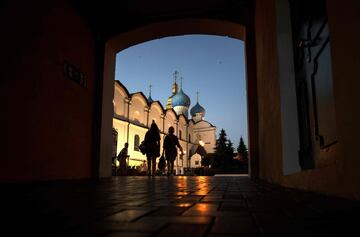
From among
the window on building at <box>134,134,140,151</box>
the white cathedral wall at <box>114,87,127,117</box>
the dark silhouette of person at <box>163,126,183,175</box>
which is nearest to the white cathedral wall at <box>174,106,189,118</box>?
the window on building at <box>134,134,140,151</box>

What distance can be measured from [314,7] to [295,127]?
1459mm

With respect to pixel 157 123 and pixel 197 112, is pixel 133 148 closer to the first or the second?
pixel 157 123

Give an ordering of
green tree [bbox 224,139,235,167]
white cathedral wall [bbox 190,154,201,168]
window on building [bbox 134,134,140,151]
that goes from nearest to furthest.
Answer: window on building [bbox 134,134,140,151]
green tree [bbox 224,139,235,167]
white cathedral wall [bbox 190,154,201,168]

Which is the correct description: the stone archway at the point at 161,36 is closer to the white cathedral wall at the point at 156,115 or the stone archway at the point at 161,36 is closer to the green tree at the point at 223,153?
the white cathedral wall at the point at 156,115

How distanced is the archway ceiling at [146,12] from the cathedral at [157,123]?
8.48 m

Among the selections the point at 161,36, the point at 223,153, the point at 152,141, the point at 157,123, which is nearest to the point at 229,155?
the point at 223,153

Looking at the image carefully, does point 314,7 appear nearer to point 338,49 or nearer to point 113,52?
point 338,49

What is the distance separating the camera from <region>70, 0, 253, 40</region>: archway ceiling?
8070 millimetres

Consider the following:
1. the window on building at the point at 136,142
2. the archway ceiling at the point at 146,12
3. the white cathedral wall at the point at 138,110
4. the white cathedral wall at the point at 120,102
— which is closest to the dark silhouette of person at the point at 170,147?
the archway ceiling at the point at 146,12

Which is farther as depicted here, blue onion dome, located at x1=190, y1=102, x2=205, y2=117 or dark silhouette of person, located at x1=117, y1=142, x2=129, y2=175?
blue onion dome, located at x1=190, y1=102, x2=205, y2=117

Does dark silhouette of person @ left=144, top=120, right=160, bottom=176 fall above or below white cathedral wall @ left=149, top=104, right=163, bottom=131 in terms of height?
below

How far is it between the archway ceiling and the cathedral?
334 inches

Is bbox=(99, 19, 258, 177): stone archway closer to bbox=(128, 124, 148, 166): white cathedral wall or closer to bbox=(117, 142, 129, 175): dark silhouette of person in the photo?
bbox=(117, 142, 129, 175): dark silhouette of person

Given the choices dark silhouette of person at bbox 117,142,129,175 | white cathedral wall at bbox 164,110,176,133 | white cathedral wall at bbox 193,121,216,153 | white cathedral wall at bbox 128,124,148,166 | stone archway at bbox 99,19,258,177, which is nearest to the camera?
stone archway at bbox 99,19,258,177
